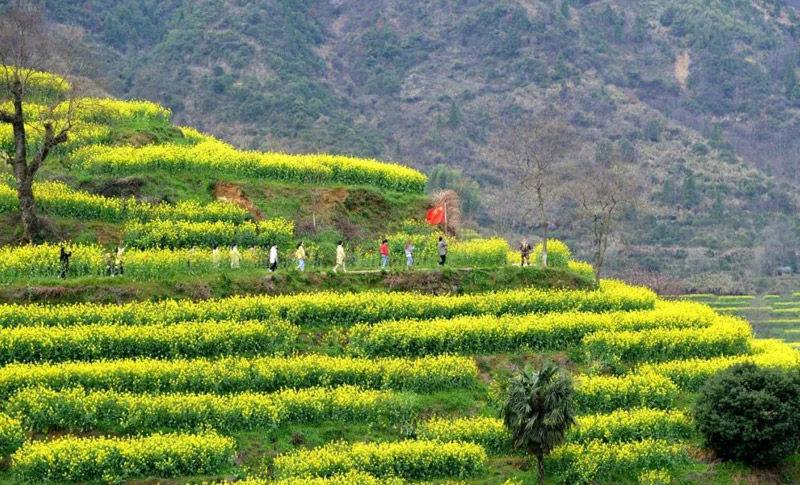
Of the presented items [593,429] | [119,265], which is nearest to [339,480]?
[593,429]

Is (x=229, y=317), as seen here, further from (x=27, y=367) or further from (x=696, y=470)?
(x=696, y=470)

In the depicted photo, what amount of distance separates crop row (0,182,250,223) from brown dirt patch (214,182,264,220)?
0.93m

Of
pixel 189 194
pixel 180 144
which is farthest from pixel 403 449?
pixel 180 144

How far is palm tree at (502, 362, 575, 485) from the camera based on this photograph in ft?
105

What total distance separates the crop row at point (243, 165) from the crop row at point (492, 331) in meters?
11.5

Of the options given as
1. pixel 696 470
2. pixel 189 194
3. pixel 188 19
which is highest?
pixel 188 19

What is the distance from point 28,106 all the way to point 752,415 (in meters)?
33.6

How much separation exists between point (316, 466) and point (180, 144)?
925 inches

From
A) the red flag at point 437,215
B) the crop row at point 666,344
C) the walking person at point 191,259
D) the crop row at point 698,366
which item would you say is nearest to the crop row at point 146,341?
the walking person at point 191,259

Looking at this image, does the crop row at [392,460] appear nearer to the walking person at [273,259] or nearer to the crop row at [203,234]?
the walking person at [273,259]

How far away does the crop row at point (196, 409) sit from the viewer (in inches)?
1244

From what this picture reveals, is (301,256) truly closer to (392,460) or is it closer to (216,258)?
(216,258)

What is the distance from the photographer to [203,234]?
4259cm

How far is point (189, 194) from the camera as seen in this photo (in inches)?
1794
